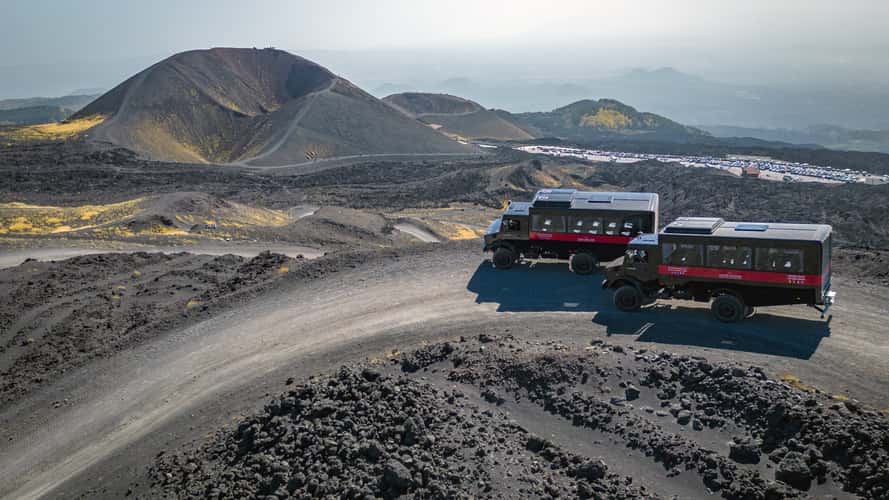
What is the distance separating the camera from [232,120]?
105188 mm

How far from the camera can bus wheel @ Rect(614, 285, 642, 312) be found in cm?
1947

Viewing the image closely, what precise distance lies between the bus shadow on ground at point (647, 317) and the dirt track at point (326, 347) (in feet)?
0.20

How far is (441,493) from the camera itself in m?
10.6

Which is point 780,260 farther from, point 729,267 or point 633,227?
point 633,227

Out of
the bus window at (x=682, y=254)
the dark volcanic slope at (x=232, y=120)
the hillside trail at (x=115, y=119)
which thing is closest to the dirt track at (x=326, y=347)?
the bus window at (x=682, y=254)

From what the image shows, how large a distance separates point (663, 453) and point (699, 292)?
329 inches

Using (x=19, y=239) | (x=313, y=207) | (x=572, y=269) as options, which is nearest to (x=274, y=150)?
(x=313, y=207)

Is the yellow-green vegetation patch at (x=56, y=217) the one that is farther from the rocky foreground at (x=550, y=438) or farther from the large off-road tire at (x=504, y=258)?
the rocky foreground at (x=550, y=438)

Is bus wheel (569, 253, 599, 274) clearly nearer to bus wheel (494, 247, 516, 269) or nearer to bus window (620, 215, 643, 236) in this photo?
bus window (620, 215, 643, 236)

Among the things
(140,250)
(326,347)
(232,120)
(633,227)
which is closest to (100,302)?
(326,347)

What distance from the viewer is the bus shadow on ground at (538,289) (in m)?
20.8

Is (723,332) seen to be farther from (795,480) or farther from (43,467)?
(43,467)

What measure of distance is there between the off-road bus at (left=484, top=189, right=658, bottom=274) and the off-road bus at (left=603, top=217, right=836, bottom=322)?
349 cm

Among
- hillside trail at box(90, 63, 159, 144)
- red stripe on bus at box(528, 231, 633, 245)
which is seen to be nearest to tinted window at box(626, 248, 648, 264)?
red stripe on bus at box(528, 231, 633, 245)
